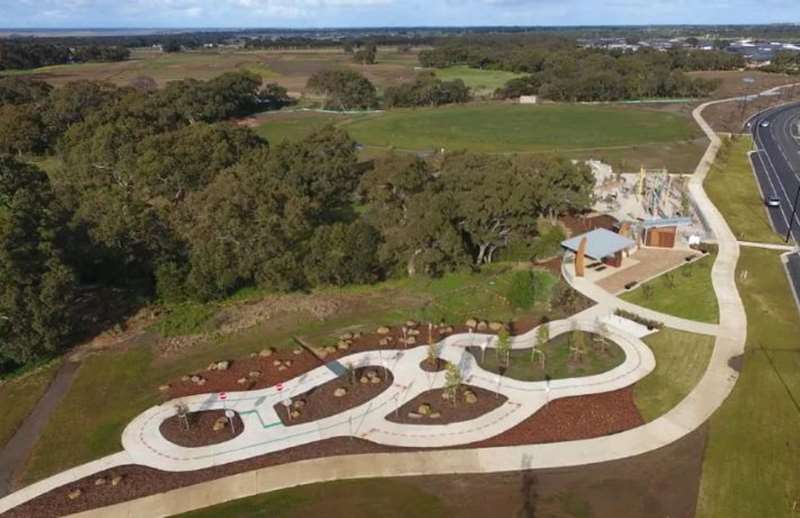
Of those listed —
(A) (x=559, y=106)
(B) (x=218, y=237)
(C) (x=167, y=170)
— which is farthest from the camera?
(A) (x=559, y=106)

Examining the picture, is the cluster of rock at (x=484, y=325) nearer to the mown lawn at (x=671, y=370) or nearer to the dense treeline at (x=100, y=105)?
the mown lawn at (x=671, y=370)

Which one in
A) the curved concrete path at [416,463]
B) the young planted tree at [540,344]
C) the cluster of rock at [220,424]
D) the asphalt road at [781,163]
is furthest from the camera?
the asphalt road at [781,163]

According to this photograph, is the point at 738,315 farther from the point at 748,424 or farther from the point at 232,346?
the point at 232,346

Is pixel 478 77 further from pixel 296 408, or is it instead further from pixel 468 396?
pixel 296 408

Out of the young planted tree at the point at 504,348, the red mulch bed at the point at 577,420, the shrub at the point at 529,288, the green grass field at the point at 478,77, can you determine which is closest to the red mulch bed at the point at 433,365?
the young planted tree at the point at 504,348

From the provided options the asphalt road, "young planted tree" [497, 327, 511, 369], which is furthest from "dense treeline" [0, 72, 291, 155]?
the asphalt road

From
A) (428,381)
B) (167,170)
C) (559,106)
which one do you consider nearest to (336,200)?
(167,170)
